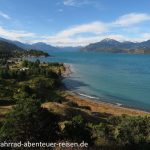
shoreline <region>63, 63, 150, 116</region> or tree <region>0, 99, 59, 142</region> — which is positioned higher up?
tree <region>0, 99, 59, 142</region>

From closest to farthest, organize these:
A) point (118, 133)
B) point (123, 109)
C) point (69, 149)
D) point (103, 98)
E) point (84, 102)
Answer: point (69, 149)
point (118, 133)
point (123, 109)
point (84, 102)
point (103, 98)

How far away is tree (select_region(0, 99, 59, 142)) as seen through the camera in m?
17.4

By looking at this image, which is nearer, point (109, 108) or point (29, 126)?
point (29, 126)

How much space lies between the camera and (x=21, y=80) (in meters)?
92.0

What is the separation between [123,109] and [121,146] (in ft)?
152

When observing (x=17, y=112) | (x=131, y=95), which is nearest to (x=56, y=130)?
(x=17, y=112)

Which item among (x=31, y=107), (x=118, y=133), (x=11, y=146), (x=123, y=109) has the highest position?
(x=31, y=107)

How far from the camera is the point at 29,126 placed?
1817 centimetres

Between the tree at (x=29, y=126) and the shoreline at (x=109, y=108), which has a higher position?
the tree at (x=29, y=126)

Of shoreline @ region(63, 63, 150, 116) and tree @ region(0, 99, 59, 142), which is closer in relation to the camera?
tree @ region(0, 99, 59, 142)

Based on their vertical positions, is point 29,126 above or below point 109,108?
above

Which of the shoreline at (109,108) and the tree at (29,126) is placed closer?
the tree at (29,126)

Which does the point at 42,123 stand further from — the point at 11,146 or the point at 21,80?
the point at 21,80

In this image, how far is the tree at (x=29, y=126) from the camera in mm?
17397
